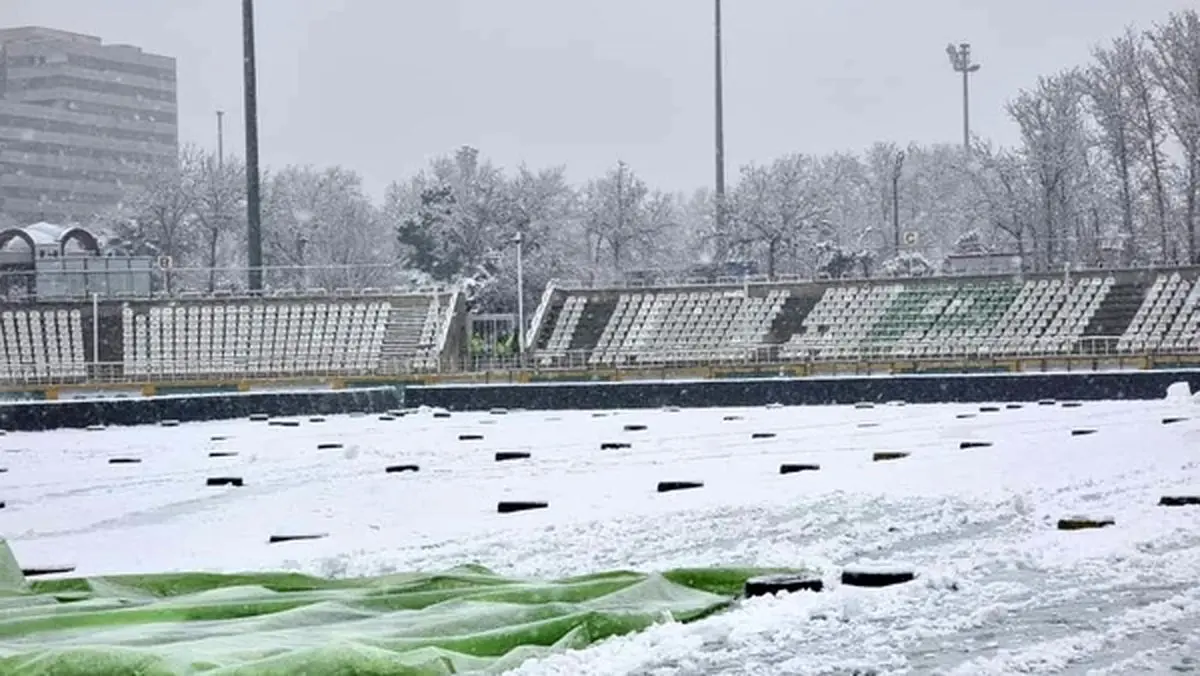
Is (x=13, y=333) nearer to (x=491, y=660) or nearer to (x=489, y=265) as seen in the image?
(x=489, y=265)

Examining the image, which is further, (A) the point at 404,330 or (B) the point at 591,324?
(B) the point at 591,324

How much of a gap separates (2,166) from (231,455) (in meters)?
15.6

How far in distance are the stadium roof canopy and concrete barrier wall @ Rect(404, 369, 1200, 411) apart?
80.5 ft

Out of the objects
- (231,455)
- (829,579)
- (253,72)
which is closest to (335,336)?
(253,72)

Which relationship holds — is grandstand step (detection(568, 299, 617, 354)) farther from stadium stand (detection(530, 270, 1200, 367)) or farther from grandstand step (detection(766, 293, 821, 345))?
grandstand step (detection(766, 293, 821, 345))

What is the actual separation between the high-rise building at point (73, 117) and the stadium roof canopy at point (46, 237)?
10.7 ft

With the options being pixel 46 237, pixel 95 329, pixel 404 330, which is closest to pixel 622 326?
pixel 404 330

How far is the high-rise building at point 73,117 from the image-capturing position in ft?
99.1

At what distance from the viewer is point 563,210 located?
78.4m

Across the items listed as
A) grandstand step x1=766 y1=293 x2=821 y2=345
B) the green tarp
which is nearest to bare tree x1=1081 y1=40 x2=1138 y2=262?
grandstand step x1=766 y1=293 x2=821 y2=345

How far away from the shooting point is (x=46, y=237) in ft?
182

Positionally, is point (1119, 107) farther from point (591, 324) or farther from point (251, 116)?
point (251, 116)

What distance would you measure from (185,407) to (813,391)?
964cm

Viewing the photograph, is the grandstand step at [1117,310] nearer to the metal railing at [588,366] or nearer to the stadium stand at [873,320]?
the stadium stand at [873,320]
